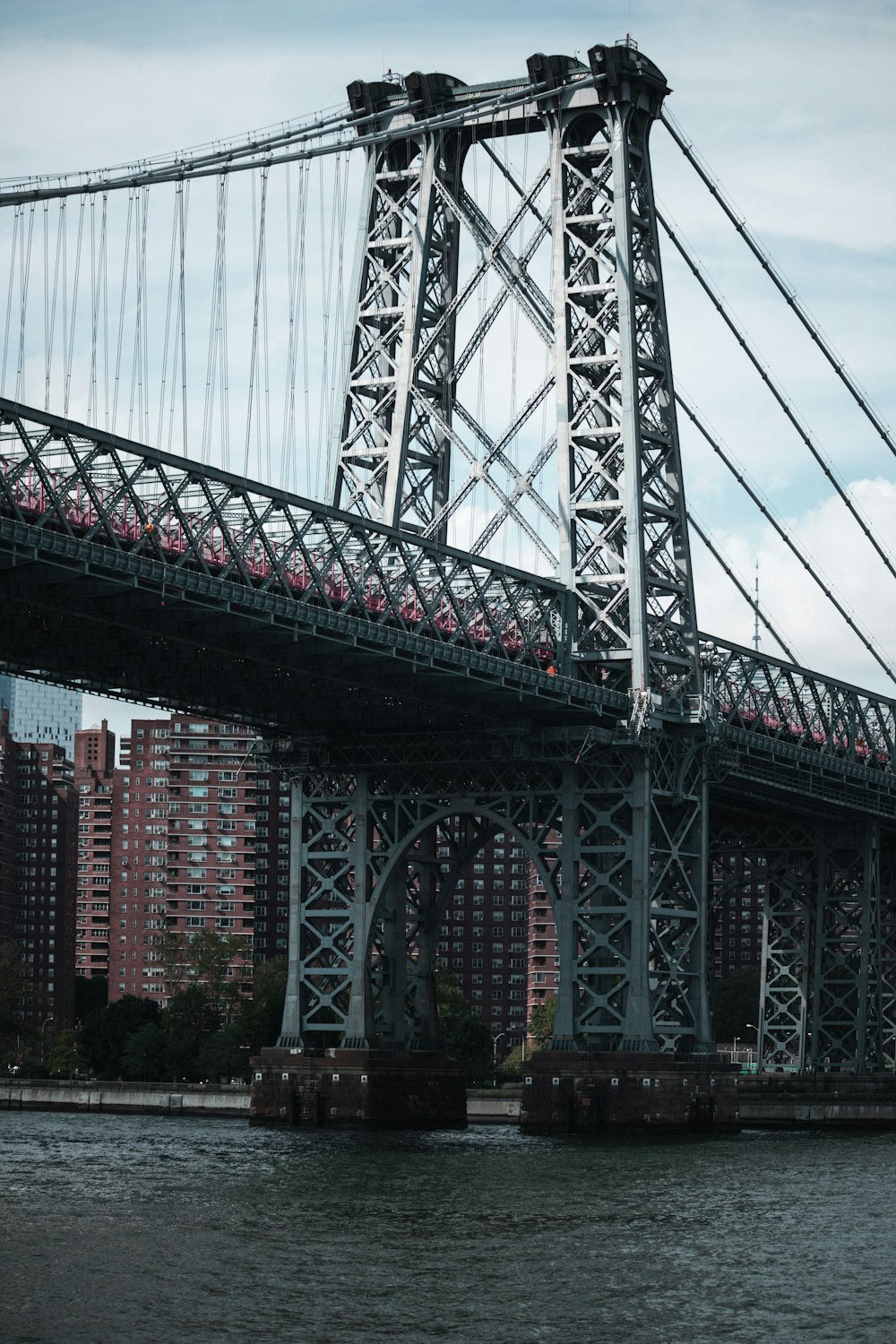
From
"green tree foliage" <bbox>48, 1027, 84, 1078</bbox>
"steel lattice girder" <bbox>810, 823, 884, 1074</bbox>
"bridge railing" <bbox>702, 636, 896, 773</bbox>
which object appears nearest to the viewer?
"bridge railing" <bbox>702, 636, 896, 773</bbox>

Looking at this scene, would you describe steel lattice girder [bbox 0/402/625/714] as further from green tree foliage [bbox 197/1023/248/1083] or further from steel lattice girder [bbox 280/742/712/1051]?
green tree foliage [bbox 197/1023/248/1083]

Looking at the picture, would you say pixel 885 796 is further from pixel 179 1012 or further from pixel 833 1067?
pixel 179 1012

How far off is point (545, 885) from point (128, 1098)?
5587cm

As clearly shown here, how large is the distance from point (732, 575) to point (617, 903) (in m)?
19.8

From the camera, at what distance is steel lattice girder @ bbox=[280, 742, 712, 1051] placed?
89.9m

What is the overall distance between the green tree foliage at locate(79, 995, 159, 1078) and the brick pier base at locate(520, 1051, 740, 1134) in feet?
318

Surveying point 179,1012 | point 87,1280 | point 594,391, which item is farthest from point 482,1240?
point 179,1012

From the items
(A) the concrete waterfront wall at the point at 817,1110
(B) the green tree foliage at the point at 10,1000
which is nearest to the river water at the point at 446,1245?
(A) the concrete waterfront wall at the point at 817,1110

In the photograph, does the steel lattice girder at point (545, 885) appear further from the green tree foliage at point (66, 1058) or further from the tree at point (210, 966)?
the green tree foliage at point (66, 1058)

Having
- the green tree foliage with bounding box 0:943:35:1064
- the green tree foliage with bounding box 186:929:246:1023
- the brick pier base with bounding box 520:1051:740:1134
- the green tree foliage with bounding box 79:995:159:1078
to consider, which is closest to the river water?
the brick pier base with bounding box 520:1051:740:1134

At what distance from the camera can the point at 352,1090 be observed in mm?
91500

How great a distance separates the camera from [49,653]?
7906 cm

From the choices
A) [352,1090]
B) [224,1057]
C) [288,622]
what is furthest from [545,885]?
[224,1057]

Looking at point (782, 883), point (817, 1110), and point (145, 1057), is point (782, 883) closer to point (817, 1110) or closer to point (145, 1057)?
point (817, 1110)
